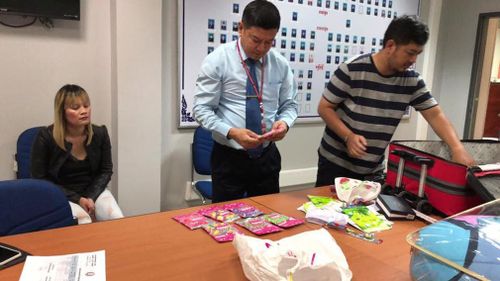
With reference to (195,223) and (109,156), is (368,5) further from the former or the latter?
(195,223)

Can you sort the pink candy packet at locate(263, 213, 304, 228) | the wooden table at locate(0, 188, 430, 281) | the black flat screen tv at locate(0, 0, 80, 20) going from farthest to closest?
the black flat screen tv at locate(0, 0, 80, 20)
the pink candy packet at locate(263, 213, 304, 228)
the wooden table at locate(0, 188, 430, 281)

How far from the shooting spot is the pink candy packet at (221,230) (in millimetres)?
1355

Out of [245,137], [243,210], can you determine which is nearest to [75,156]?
[245,137]

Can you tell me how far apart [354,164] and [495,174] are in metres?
0.64

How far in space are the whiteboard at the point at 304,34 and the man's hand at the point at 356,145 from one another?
1601 millimetres

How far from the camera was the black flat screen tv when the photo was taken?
247 cm

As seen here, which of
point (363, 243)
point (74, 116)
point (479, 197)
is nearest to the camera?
point (363, 243)

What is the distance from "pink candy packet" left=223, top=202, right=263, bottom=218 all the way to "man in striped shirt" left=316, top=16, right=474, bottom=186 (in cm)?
57

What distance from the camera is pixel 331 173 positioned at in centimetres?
211

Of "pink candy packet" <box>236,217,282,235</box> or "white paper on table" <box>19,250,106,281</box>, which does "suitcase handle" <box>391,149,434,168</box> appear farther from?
"white paper on table" <box>19,250,106,281</box>

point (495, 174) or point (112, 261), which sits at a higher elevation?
point (495, 174)

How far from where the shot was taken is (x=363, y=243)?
1.39m

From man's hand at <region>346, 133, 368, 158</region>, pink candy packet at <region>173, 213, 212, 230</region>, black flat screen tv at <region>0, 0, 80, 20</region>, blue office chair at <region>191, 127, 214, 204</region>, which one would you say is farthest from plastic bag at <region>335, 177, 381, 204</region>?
black flat screen tv at <region>0, 0, 80, 20</region>

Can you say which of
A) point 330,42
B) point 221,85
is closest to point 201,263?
point 221,85
